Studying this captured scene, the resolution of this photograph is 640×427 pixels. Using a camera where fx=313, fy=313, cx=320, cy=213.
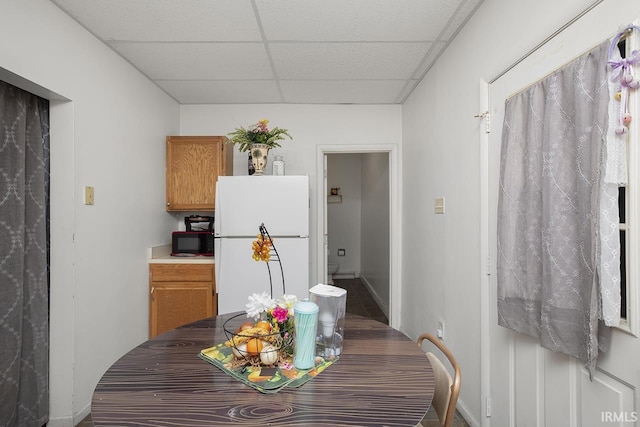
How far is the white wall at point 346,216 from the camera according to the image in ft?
20.7

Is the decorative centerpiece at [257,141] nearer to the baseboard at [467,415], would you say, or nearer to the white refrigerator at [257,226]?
the white refrigerator at [257,226]

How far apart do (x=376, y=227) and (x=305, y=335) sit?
3.82m

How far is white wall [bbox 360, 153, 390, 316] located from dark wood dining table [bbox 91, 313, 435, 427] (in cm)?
281

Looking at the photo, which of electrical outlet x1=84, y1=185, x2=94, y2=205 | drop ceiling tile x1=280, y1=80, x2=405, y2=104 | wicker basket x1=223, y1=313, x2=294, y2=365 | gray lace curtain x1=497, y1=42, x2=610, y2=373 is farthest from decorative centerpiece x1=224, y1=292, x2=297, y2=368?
drop ceiling tile x1=280, y1=80, x2=405, y2=104

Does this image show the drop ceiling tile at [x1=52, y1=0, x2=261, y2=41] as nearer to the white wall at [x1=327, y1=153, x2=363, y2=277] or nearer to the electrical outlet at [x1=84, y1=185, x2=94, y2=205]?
the electrical outlet at [x1=84, y1=185, x2=94, y2=205]

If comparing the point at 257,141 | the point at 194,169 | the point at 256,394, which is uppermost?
the point at 257,141

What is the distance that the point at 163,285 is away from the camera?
2695 mm

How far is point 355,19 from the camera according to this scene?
1.83 m

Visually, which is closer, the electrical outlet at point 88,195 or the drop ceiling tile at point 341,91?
the electrical outlet at point 88,195

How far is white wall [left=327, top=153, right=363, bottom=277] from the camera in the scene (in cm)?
632

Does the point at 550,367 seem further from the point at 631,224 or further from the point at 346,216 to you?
the point at 346,216

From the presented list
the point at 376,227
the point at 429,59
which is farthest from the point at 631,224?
the point at 376,227

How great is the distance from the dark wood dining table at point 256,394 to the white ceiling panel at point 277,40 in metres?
1.75

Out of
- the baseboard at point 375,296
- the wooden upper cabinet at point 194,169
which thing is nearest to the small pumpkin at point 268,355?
the wooden upper cabinet at point 194,169
